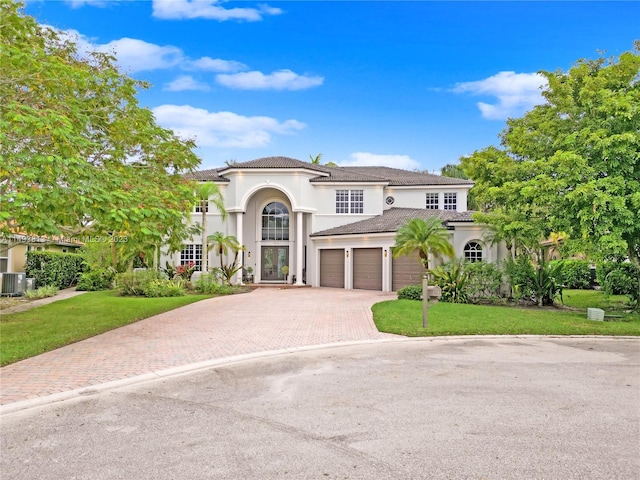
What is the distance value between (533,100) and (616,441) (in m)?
17.8

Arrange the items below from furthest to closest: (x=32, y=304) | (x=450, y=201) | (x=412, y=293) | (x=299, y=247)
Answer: (x=450, y=201) < (x=299, y=247) < (x=412, y=293) < (x=32, y=304)

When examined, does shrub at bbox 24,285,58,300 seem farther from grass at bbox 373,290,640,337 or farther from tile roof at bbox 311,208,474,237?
grass at bbox 373,290,640,337

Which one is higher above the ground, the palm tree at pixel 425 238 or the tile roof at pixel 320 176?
the tile roof at pixel 320 176

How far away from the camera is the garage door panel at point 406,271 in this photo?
24.4 metres

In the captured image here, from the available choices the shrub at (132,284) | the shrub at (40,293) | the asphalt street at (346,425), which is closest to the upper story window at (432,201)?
the shrub at (132,284)

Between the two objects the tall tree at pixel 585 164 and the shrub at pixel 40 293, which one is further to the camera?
the shrub at pixel 40 293

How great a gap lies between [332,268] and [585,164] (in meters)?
17.1

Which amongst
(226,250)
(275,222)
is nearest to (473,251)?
(275,222)

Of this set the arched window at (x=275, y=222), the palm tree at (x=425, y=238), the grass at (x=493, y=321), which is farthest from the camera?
the arched window at (x=275, y=222)

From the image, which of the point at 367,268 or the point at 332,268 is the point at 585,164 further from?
the point at 332,268

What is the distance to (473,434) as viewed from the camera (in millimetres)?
5012

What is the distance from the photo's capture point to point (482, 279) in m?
19.4

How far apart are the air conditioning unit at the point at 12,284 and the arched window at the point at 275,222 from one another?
48.1 feet

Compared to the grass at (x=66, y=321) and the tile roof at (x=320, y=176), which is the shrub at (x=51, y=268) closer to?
the grass at (x=66, y=321)
